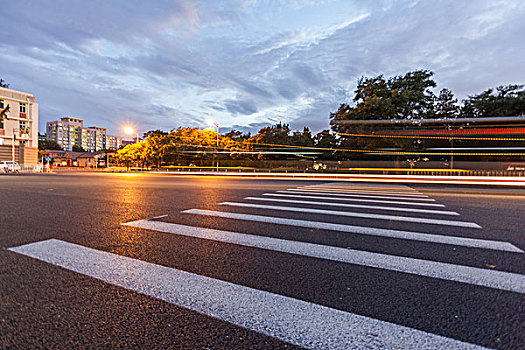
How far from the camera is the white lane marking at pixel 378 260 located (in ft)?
8.46

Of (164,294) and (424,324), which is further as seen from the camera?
(164,294)

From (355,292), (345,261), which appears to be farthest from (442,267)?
(355,292)

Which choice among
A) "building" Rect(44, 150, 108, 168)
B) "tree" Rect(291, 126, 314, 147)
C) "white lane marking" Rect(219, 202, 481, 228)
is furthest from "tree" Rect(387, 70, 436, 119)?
"building" Rect(44, 150, 108, 168)

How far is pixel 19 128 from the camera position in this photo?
45344 mm

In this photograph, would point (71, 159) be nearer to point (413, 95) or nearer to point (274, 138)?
point (274, 138)

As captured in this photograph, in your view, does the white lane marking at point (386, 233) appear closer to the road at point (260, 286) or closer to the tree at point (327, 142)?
the road at point (260, 286)

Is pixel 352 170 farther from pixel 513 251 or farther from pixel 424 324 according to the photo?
pixel 424 324

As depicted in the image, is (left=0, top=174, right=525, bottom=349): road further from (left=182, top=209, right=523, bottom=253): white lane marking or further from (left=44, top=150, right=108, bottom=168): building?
(left=44, top=150, right=108, bottom=168): building

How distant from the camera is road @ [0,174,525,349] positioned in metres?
1.71

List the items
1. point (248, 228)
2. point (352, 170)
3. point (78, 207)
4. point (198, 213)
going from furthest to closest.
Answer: point (352, 170), point (78, 207), point (198, 213), point (248, 228)

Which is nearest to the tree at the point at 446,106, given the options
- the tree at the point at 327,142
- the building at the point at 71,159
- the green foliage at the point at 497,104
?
the green foliage at the point at 497,104

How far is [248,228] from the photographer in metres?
4.66

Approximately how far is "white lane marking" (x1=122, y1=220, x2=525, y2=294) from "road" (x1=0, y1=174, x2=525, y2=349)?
2cm

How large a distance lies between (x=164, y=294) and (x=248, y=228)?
248 centimetres
